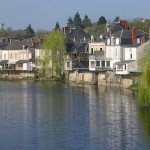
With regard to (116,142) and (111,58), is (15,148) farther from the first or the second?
(111,58)

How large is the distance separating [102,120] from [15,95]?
1903 centimetres

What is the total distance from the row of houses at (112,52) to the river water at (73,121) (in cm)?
1086

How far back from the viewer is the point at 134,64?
65125 millimetres

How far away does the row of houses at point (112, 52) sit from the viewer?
6597 centimetres

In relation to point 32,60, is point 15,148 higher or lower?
lower

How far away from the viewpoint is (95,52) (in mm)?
75000

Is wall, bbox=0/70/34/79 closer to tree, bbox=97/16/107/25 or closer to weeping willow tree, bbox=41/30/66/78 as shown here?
weeping willow tree, bbox=41/30/66/78

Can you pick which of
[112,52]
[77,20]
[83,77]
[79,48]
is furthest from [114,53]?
[77,20]

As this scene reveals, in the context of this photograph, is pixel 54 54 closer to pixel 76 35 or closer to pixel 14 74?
pixel 14 74

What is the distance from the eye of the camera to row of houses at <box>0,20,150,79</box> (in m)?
67.0

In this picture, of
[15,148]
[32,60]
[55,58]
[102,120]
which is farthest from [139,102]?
[32,60]

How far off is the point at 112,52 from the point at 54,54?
8.32m

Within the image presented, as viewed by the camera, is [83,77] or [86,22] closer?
[83,77]

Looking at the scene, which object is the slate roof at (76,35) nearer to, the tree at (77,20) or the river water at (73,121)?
the river water at (73,121)
